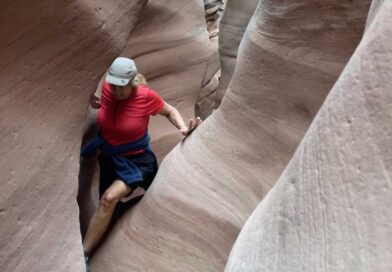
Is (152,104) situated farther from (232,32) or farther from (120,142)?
(232,32)

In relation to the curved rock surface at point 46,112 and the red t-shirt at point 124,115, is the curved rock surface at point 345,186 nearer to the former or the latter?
the curved rock surface at point 46,112

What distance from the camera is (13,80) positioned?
1371 millimetres

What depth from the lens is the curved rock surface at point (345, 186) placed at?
2.37 feet

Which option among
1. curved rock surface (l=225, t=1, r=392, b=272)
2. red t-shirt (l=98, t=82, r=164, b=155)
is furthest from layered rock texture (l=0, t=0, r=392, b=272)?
red t-shirt (l=98, t=82, r=164, b=155)

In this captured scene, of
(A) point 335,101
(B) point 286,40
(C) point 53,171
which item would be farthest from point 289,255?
(B) point 286,40

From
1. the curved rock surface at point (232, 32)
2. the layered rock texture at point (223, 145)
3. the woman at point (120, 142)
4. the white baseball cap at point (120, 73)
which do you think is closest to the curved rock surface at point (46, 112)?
the layered rock texture at point (223, 145)

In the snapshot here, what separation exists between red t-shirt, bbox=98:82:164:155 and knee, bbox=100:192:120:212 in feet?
0.60

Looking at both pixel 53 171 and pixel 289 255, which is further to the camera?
pixel 53 171

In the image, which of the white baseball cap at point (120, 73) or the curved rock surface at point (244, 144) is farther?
the white baseball cap at point (120, 73)

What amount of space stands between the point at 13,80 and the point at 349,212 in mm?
937

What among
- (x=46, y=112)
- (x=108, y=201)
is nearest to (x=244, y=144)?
(x=108, y=201)

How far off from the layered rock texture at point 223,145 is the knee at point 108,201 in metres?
0.10

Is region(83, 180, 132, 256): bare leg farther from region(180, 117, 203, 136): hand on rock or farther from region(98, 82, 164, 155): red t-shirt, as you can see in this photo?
region(180, 117, 203, 136): hand on rock

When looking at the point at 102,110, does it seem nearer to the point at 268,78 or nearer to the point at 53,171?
the point at 53,171
